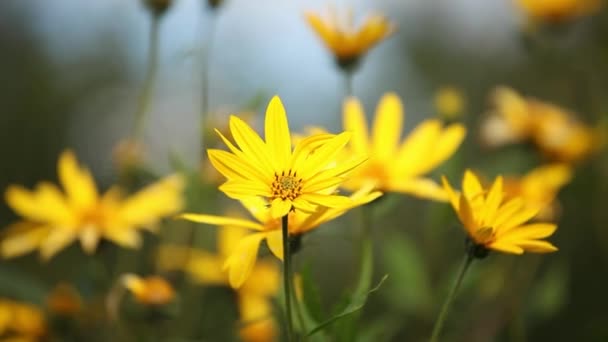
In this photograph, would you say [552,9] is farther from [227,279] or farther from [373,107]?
[373,107]

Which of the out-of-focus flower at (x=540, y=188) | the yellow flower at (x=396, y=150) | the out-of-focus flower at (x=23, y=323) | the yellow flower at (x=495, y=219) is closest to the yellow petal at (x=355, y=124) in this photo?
the yellow flower at (x=396, y=150)

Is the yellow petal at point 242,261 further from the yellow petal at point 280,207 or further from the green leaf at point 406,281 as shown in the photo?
the green leaf at point 406,281

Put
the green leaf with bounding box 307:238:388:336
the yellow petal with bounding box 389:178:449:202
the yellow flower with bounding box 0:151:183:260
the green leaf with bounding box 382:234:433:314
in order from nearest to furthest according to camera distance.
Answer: the green leaf with bounding box 307:238:388:336
the yellow petal with bounding box 389:178:449:202
the yellow flower with bounding box 0:151:183:260
the green leaf with bounding box 382:234:433:314

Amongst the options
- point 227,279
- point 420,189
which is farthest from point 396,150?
point 227,279

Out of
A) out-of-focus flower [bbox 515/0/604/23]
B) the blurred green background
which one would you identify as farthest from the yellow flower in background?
out-of-focus flower [bbox 515/0/604/23]

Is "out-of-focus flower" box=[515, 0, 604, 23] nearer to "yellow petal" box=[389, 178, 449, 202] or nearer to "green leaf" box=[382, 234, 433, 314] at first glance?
"green leaf" box=[382, 234, 433, 314]
